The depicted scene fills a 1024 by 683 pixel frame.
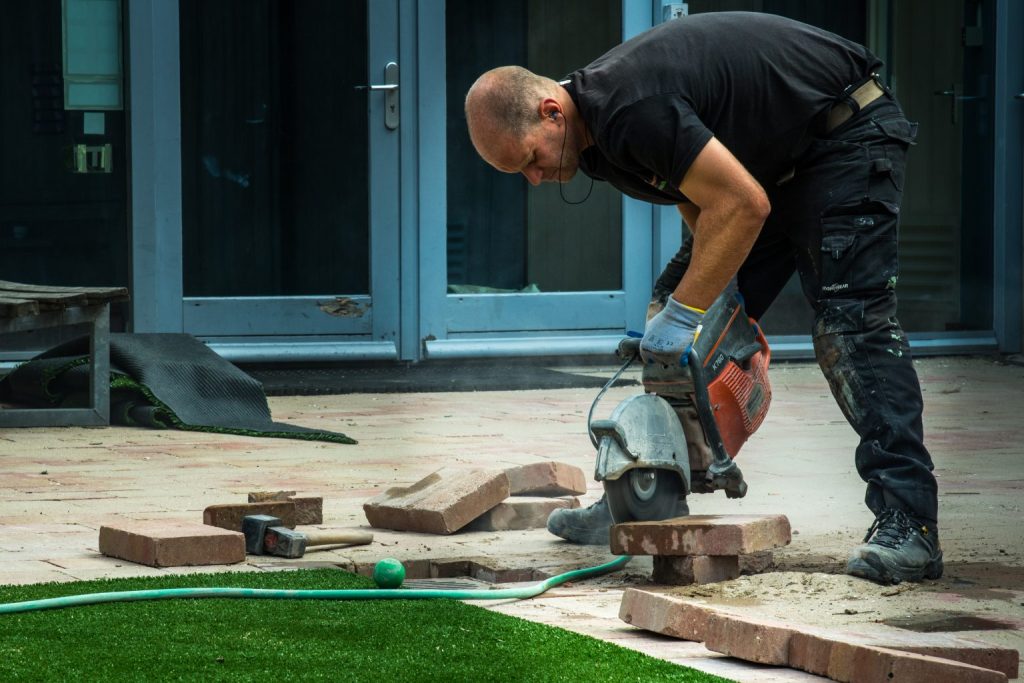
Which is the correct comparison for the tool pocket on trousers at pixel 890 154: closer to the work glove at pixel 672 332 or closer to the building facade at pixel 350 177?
the work glove at pixel 672 332

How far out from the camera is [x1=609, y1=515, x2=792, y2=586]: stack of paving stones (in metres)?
3.58

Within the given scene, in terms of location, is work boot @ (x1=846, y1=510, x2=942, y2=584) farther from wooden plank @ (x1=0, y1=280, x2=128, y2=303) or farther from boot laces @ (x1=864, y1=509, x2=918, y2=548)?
wooden plank @ (x1=0, y1=280, x2=128, y2=303)

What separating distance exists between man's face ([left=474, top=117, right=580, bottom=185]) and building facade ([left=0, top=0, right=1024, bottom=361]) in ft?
15.0

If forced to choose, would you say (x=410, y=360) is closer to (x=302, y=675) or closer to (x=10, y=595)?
(x=10, y=595)

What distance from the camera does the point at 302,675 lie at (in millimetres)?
2713

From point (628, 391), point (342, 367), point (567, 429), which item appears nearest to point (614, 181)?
point (567, 429)

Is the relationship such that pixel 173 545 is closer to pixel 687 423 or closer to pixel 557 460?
pixel 687 423

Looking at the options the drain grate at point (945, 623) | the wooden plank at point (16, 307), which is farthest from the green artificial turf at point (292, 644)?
the wooden plank at point (16, 307)

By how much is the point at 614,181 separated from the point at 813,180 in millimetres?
457

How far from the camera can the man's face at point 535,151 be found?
12.0 ft

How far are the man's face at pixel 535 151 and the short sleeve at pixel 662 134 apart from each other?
0.51ft

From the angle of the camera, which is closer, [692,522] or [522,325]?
[692,522]

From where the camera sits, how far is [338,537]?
3996 mm

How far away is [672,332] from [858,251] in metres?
0.45
